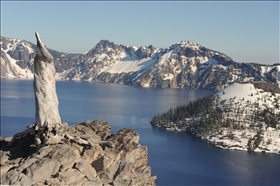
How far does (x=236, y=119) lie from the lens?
9769cm

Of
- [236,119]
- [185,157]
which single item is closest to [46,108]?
[185,157]

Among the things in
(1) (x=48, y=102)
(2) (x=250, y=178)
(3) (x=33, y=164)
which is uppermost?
(1) (x=48, y=102)

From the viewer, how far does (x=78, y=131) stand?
21.4 meters

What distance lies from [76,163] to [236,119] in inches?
3335

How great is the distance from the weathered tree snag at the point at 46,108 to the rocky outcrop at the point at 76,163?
1.25ft

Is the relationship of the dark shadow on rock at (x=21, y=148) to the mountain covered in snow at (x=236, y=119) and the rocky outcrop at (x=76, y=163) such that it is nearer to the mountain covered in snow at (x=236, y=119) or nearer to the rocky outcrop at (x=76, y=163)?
the rocky outcrop at (x=76, y=163)

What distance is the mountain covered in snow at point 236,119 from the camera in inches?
3189

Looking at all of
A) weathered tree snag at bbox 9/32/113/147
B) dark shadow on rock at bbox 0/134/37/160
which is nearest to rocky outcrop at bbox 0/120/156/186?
dark shadow on rock at bbox 0/134/37/160

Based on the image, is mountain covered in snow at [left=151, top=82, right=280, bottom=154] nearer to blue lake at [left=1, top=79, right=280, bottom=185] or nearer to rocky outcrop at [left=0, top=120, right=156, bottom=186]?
blue lake at [left=1, top=79, right=280, bottom=185]

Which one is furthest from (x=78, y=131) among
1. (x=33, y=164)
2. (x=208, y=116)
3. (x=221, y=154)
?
(x=208, y=116)

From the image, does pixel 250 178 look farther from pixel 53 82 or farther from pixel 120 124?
pixel 120 124

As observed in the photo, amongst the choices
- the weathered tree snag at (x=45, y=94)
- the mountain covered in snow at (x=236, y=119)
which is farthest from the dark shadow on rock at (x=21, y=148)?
the mountain covered in snow at (x=236, y=119)

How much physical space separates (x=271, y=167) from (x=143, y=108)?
76972 millimetres

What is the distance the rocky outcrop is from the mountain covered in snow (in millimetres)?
60385
